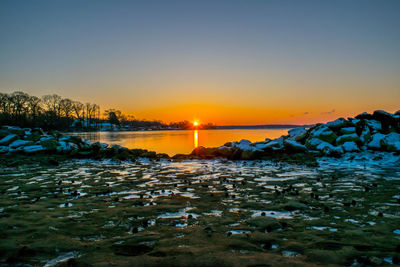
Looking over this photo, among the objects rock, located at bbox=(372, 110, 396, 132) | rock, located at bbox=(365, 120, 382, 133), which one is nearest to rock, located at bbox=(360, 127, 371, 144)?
rock, located at bbox=(365, 120, 382, 133)

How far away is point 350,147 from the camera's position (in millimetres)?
20844

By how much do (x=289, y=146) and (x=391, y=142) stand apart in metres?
8.15

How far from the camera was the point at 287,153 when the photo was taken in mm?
22375

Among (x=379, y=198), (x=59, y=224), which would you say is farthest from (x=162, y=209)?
(x=379, y=198)

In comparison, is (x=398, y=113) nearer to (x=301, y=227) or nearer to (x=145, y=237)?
(x=301, y=227)

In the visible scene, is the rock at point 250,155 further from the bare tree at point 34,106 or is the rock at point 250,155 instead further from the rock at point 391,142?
the bare tree at point 34,106

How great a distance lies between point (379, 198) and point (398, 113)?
2499cm

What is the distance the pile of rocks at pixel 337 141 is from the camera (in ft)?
68.3

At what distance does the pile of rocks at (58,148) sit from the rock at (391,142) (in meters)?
19.2

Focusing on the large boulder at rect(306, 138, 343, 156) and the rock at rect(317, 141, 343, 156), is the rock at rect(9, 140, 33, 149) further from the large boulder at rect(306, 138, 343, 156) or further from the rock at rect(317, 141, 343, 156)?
the rock at rect(317, 141, 343, 156)

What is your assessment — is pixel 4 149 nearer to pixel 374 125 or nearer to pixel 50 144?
pixel 50 144

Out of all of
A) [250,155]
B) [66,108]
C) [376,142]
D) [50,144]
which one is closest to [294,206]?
[250,155]

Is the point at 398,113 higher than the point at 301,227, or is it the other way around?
the point at 398,113

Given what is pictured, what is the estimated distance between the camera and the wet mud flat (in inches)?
160
